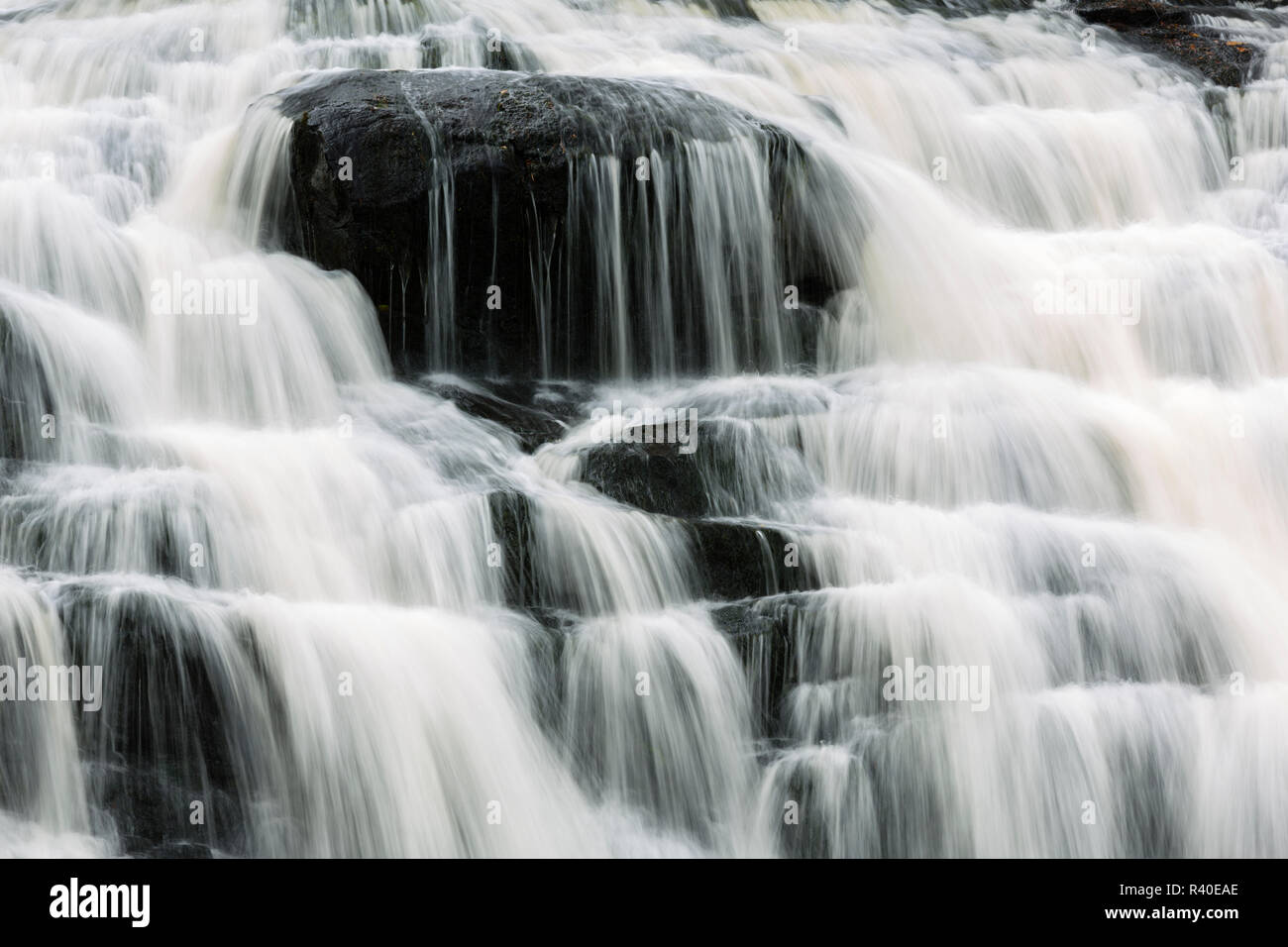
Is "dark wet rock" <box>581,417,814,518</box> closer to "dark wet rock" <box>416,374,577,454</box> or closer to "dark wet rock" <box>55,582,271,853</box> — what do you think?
"dark wet rock" <box>416,374,577,454</box>

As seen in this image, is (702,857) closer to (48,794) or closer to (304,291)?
(48,794)

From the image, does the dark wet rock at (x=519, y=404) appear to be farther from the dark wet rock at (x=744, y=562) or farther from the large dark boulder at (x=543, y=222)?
the dark wet rock at (x=744, y=562)

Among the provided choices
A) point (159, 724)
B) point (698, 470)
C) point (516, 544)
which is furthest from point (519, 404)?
point (159, 724)

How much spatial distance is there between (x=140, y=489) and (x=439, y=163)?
10.7 ft

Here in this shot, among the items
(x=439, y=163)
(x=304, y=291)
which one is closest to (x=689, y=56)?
(x=439, y=163)

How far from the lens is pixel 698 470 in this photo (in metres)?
7.81

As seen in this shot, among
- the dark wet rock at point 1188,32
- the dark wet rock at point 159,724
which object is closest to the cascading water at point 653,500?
the dark wet rock at point 159,724

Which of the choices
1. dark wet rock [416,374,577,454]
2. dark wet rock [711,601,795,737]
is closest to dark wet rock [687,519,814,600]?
dark wet rock [711,601,795,737]

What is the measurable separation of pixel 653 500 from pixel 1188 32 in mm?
9712

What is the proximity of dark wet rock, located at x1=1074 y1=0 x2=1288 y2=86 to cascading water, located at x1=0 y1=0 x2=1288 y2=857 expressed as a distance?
1952mm

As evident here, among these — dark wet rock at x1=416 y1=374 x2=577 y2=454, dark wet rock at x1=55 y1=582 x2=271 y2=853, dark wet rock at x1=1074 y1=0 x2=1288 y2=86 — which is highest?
dark wet rock at x1=1074 y1=0 x2=1288 y2=86

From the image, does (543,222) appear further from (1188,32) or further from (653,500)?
(1188,32)

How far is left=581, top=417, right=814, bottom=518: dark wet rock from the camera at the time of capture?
7.64 metres

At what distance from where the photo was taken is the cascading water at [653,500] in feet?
19.8
